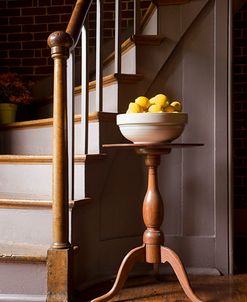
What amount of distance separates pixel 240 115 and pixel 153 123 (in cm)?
184

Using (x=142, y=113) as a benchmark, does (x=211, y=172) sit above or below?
below

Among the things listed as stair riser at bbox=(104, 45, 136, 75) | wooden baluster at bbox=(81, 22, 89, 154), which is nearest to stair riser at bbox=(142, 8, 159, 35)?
stair riser at bbox=(104, 45, 136, 75)

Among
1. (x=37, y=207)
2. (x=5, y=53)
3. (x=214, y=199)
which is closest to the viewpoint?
(x=37, y=207)

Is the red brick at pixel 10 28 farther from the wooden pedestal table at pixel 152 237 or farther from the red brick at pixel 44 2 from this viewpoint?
the wooden pedestal table at pixel 152 237

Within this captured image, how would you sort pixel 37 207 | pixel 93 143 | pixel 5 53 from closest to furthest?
pixel 37 207 → pixel 93 143 → pixel 5 53

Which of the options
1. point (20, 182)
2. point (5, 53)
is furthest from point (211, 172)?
point (5, 53)

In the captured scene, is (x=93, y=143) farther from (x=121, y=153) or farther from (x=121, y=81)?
(x=121, y=81)

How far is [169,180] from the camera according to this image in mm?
2365

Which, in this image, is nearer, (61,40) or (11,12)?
(61,40)

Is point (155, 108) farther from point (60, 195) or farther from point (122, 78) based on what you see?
point (60, 195)

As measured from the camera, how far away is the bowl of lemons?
181cm

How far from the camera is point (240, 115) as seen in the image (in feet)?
11.3

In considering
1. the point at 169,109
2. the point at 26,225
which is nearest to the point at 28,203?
the point at 26,225

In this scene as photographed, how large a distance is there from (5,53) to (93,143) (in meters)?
1.93
